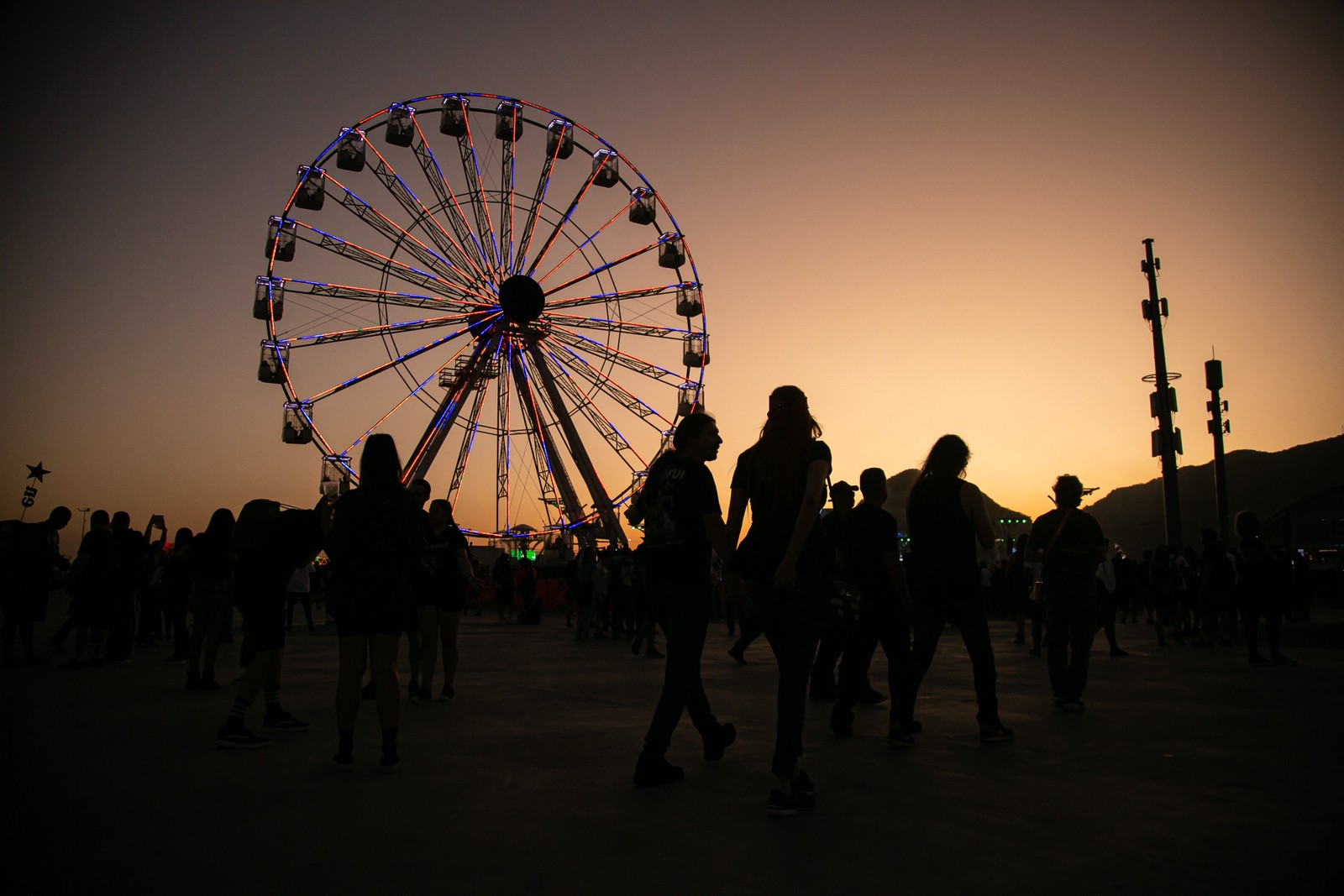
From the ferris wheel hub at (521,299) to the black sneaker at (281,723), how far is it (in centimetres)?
2016

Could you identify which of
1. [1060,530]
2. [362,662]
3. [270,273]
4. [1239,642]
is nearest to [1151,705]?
[1060,530]

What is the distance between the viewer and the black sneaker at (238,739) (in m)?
5.62

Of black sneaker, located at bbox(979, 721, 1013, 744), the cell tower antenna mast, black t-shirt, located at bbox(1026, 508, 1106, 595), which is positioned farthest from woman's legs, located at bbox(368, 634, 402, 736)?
the cell tower antenna mast

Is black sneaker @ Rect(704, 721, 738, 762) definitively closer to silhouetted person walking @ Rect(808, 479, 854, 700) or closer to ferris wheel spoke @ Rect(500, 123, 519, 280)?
silhouetted person walking @ Rect(808, 479, 854, 700)

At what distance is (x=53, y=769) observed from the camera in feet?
16.0

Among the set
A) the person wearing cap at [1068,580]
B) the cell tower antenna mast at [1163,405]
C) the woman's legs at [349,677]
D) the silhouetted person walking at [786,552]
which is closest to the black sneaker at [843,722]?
the silhouetted person walking at [786,552]

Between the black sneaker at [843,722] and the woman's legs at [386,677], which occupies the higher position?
the woman's legs at [386,677]

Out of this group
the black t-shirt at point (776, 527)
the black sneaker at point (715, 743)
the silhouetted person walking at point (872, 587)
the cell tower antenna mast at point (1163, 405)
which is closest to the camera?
the black t-shirt at point (776, 527)

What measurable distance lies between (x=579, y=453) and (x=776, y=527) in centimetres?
2319

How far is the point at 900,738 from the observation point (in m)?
5.45

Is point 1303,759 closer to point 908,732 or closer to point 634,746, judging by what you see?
point 908,732

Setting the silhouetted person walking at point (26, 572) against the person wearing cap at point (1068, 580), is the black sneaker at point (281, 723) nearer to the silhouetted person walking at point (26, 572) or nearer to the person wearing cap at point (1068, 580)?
the person wearing cap at point (1068, 580)

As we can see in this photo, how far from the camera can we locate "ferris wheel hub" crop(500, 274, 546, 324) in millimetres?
25797

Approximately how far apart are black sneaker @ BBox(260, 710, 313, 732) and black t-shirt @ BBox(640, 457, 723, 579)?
118 inches
